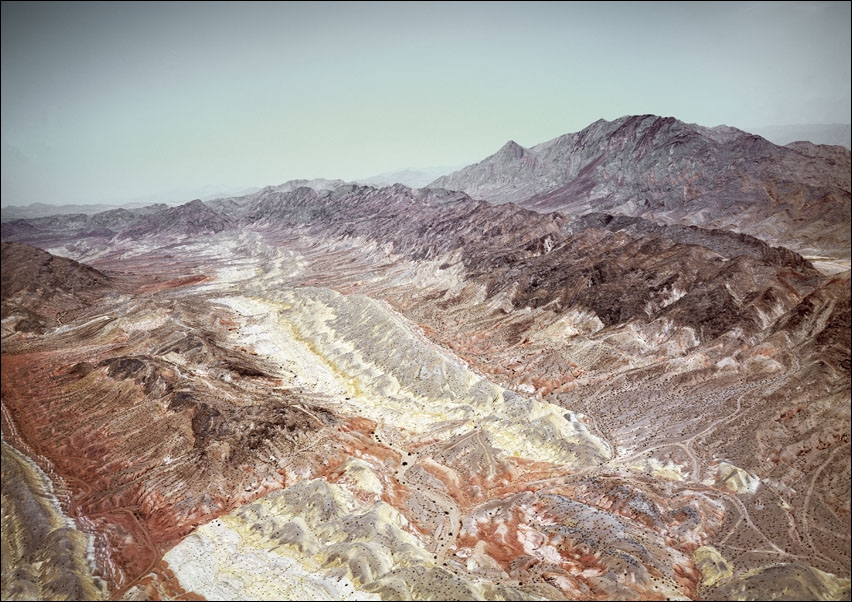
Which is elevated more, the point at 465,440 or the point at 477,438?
the point at 477,438

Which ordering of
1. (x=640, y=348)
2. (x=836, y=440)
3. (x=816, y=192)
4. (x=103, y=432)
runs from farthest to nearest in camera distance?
(x=816, y=192) → (x=640, y=348) → (x=103, y=432) → (x=836, y=440)

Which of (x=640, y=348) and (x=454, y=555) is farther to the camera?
(x=640, y=348)

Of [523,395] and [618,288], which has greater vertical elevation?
[618,288]

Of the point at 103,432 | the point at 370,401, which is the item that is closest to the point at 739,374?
the point at 370,401

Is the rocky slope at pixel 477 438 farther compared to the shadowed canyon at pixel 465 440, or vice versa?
the rocky slope at pixel 477 438

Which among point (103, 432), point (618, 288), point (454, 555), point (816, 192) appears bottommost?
point (454, 555)

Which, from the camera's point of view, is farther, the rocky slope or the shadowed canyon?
the rocky slope

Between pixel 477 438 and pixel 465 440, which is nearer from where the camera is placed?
pixel 465 440

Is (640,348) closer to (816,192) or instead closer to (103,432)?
(103,432)
